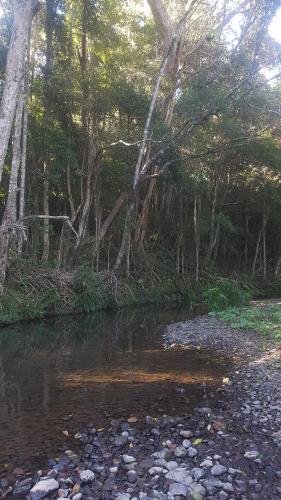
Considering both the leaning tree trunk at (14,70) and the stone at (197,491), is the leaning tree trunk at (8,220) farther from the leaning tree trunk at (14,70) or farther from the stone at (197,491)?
the stone at (197,491)

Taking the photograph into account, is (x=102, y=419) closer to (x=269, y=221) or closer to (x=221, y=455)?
(x=221, y=455)

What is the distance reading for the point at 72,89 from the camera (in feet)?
62.1

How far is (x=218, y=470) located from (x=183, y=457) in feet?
1.63

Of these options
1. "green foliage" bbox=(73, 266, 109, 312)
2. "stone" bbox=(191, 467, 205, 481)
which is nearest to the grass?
"green foliage" bbox=(73, 266, 109, 312)

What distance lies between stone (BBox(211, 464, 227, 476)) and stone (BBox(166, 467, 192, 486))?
28cm

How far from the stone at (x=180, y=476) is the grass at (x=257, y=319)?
21.4 ft

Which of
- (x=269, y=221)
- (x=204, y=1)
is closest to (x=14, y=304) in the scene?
(x=204, y=1)

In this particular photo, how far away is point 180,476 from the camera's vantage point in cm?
469

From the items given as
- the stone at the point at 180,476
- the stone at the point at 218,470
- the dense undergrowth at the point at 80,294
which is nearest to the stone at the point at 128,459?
the stone at the point at 180,476

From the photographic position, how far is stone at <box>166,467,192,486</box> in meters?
4.60

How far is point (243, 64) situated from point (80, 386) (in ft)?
58.1

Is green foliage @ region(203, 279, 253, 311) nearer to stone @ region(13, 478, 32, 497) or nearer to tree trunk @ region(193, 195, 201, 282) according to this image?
tree trunk @ region(193, 195, 201, 282)

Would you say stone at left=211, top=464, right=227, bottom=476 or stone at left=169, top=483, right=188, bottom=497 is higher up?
stone at left=211, top=464, right=227, bottom=476

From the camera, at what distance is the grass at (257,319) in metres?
11.8
